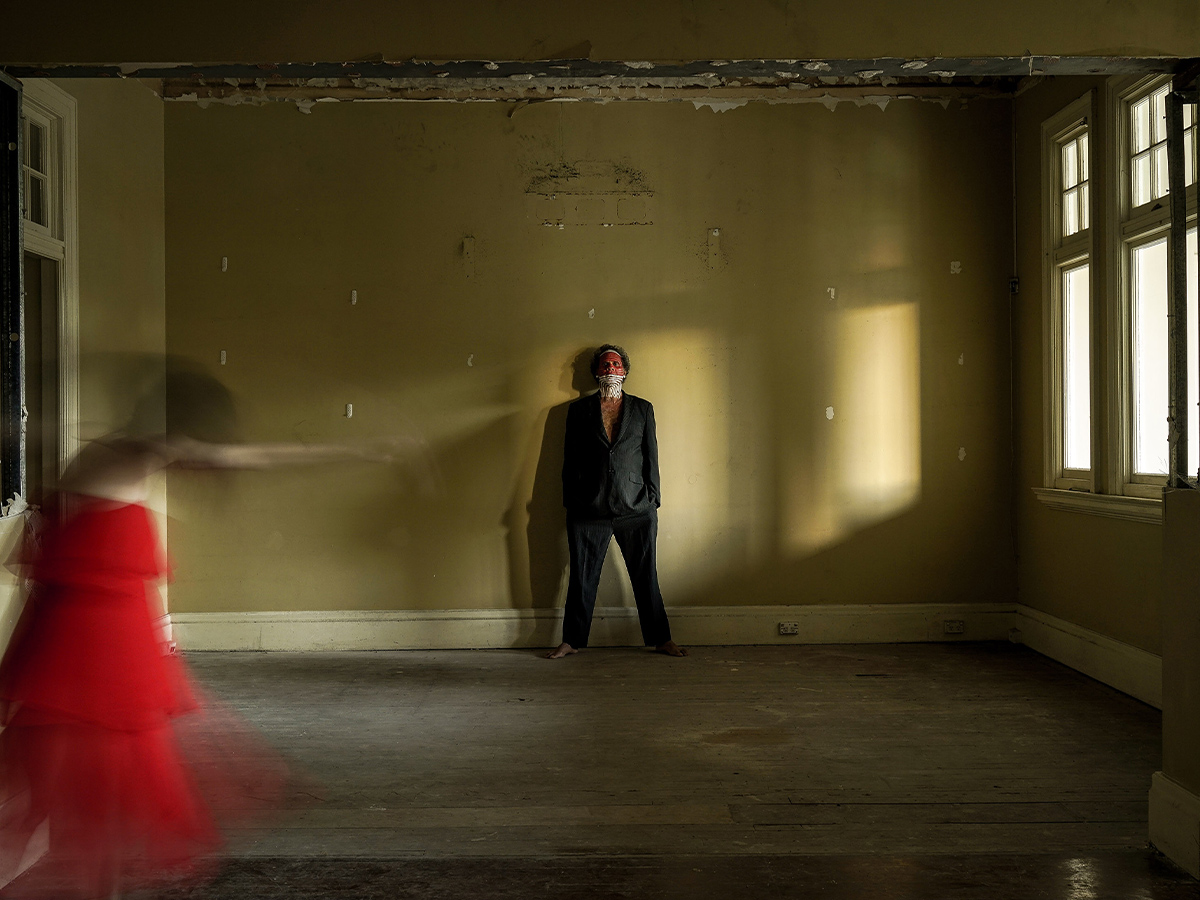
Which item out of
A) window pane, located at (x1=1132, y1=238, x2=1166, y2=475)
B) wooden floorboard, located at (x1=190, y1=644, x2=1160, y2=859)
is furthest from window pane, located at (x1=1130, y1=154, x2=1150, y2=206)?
wooden floorboard, located at (x1=190, y1=644, x2=1160, y2=859)

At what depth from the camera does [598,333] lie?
5.26m

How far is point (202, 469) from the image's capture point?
525 centimetres

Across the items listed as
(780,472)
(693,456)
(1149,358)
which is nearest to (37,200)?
(693,456)

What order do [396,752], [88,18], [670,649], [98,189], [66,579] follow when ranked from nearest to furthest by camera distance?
[66,579] → [88,18] → [396,752] → [98,189] → [670,649]

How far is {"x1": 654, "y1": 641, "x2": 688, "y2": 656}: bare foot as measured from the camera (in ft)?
16.3

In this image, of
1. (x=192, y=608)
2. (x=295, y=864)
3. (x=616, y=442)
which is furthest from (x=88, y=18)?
(x=192, y=608)

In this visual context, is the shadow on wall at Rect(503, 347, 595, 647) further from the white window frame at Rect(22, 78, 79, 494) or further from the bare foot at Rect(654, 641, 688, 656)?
the white window frame at Rect(22, 78, 79, 494)

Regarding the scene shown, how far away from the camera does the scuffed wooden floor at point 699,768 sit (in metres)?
2.49

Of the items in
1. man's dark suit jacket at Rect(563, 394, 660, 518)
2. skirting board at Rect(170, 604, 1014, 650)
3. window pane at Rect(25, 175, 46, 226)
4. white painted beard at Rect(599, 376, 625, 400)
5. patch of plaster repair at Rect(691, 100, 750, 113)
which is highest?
patch of plaster repair at Rect(691, 100, 750, 113)

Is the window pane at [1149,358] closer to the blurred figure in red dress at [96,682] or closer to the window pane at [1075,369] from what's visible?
the window pane at [1075,369]

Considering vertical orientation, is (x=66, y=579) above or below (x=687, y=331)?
below

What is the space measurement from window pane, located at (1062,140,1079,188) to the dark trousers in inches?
119

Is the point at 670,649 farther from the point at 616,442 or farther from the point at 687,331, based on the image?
the point at 687,331

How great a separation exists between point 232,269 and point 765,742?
412 centimetres
